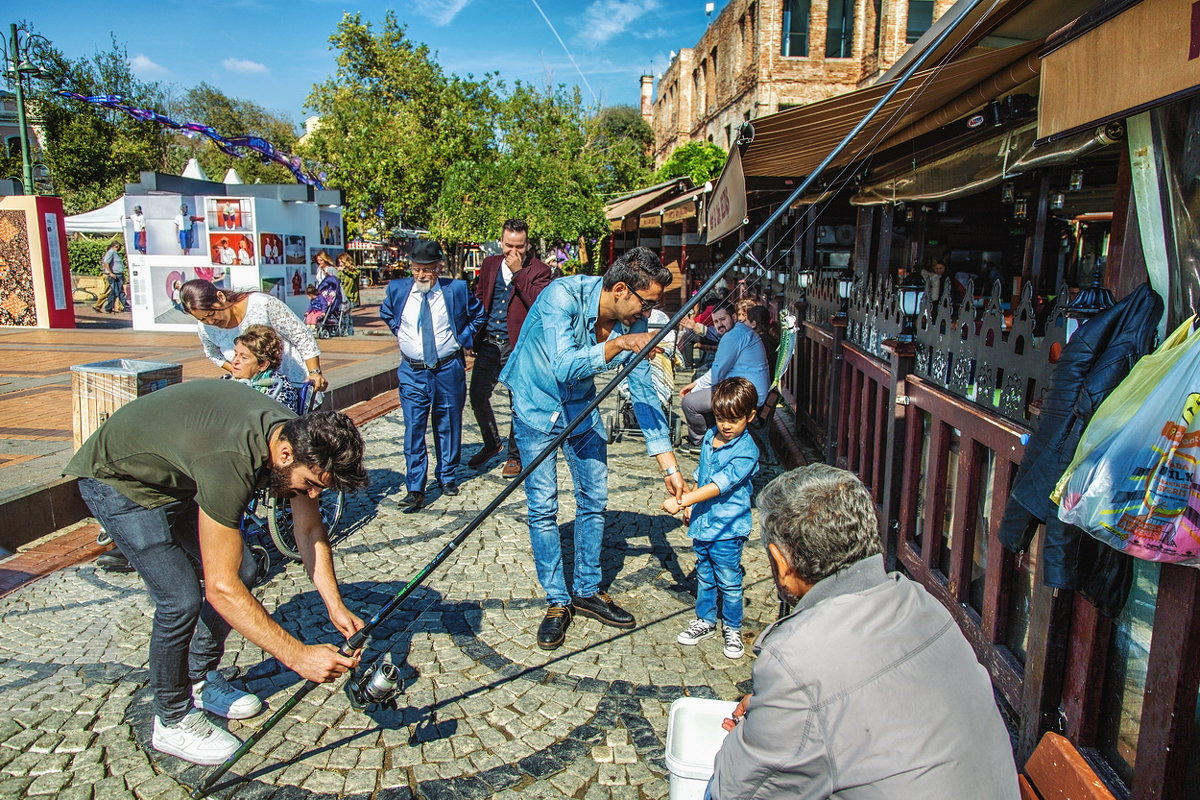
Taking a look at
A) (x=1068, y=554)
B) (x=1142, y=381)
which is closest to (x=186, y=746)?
(x=1068, y=554)

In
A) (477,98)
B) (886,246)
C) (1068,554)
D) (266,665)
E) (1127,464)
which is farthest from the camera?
(477,98)

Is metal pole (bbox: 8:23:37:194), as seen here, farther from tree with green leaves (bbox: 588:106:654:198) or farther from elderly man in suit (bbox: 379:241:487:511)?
elderly man in suit (bbox: 379:241:487:511)

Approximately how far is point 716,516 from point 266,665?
2.09m

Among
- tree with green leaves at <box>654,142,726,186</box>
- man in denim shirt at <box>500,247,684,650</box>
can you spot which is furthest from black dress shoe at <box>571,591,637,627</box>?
tree with green leaves at <box>654,142,726,186</box>

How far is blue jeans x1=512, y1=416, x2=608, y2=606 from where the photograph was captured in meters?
3.67

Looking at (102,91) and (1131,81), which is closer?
(1131,81)

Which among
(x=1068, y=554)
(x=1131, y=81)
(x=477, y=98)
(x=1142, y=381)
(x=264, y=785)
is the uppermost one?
(x=477, y=98)

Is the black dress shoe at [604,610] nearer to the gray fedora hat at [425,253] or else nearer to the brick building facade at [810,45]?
the gray fedora hat at [425,253]

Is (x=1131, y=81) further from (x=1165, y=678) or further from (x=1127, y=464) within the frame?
(x=1165, y=678)

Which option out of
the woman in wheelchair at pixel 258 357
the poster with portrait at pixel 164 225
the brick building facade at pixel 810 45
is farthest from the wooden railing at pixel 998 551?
the brick building facade at pixel 810 45

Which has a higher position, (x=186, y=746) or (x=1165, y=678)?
(x=1165, y=678)

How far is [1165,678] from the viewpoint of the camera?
6.40 feet

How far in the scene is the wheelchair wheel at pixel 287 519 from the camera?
4.47 meters

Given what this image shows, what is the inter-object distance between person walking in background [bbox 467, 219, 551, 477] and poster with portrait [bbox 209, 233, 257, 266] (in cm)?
1020
